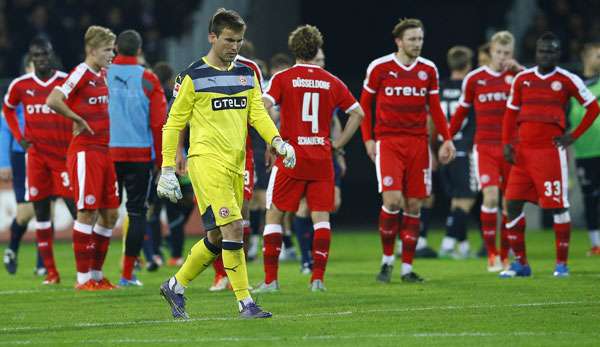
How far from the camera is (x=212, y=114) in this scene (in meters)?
8.70

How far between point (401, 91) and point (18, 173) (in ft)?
15.2

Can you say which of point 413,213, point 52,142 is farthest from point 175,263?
point 413,213

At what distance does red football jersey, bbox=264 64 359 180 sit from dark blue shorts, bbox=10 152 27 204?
412 centimetres

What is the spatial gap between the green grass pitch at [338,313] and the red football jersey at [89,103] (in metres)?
1.34

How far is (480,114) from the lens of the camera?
534 inches

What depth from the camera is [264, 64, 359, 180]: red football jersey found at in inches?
423

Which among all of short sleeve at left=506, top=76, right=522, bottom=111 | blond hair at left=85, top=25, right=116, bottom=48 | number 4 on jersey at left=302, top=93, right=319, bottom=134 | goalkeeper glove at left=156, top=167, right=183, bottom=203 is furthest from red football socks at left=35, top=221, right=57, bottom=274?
short sleeve at left=506, top=76, right=522, bottom=111

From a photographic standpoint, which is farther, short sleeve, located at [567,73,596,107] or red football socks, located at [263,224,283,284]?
short sleeve, located at [567,73,596,107]

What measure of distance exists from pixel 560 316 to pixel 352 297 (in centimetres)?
207

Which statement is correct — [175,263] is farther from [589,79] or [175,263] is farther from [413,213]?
[589,79]

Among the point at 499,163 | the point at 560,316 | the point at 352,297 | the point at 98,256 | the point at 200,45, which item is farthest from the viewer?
the point at 200,45

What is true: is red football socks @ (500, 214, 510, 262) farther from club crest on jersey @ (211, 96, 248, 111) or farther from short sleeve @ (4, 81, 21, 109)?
club crest on jersey @ (211, 96, 248, 111)

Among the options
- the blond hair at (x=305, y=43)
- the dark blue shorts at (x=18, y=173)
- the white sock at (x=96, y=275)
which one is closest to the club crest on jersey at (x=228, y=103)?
the blond hair at (x=305, y=43)

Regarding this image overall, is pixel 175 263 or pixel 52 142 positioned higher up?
pixel 52 142
